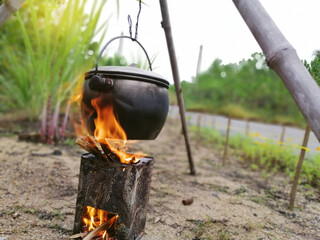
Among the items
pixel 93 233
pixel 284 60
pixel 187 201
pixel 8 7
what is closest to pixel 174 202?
pixel 187 201

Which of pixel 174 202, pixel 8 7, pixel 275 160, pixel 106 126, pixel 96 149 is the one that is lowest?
pixel 174 202

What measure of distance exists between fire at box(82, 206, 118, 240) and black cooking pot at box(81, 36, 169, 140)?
48 centimetres

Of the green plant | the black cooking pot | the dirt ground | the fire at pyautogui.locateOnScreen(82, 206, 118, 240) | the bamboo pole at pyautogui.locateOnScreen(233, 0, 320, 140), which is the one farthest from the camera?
the green plant

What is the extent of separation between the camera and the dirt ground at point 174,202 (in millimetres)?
1801

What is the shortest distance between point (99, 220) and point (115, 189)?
291 mm

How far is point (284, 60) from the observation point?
1139 millimetres

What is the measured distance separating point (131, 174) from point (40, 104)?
153 inches

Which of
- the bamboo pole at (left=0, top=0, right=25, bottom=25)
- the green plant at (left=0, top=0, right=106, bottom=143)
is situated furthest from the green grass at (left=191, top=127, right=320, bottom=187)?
the bamboo pole at (left=0, top=0, right=25, bottom=25)

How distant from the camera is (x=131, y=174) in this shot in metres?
1.47

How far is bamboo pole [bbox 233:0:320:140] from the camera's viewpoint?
1.05 meters

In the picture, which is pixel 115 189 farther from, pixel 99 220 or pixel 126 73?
pixel 126 73

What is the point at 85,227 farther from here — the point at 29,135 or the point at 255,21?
the point at 29,135

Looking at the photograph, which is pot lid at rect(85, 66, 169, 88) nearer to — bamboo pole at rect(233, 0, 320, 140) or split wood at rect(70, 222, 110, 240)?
bamboo pole at rect(233, 0, 320, 140)

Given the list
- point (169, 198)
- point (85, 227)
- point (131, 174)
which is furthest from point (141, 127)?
point (169, 198)
